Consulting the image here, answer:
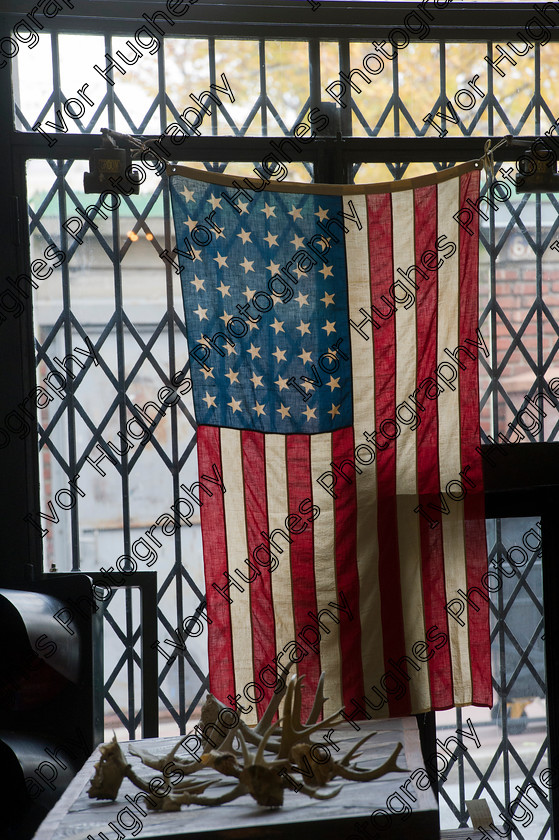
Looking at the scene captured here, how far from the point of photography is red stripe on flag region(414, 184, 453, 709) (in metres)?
2.79

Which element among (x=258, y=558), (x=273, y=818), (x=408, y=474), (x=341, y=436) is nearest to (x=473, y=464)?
(x=408, y=474)

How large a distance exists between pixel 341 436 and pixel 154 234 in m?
1.12

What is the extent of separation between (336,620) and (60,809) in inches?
44.8

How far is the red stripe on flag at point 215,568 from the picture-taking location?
2.75m

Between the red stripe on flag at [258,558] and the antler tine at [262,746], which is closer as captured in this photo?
the antler tine at [262,746]

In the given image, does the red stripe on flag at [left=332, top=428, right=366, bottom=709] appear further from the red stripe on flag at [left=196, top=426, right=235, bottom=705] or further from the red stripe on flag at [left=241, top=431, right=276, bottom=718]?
the red stripe on flag at [left=196, top=426, right=235, bottom=705]

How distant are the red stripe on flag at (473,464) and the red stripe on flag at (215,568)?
0.92 metres

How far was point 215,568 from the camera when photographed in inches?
110

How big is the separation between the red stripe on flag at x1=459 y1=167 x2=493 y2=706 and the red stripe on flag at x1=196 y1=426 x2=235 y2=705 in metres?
0.92

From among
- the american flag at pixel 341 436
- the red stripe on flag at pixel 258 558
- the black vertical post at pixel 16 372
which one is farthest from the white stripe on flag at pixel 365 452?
the black vertical post at pixel 16 372

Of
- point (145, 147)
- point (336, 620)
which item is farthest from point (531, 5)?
point (336, 620)

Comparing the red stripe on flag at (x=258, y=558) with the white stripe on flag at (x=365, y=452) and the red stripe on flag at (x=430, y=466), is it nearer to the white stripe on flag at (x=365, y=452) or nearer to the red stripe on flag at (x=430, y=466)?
the white stripe on flag at (x=365, y=452)

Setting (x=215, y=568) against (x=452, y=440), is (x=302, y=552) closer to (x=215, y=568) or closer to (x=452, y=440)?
(x=215, y=568)

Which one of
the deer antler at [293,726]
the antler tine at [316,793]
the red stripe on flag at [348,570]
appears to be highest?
the red stripe on flag at [348,570]
